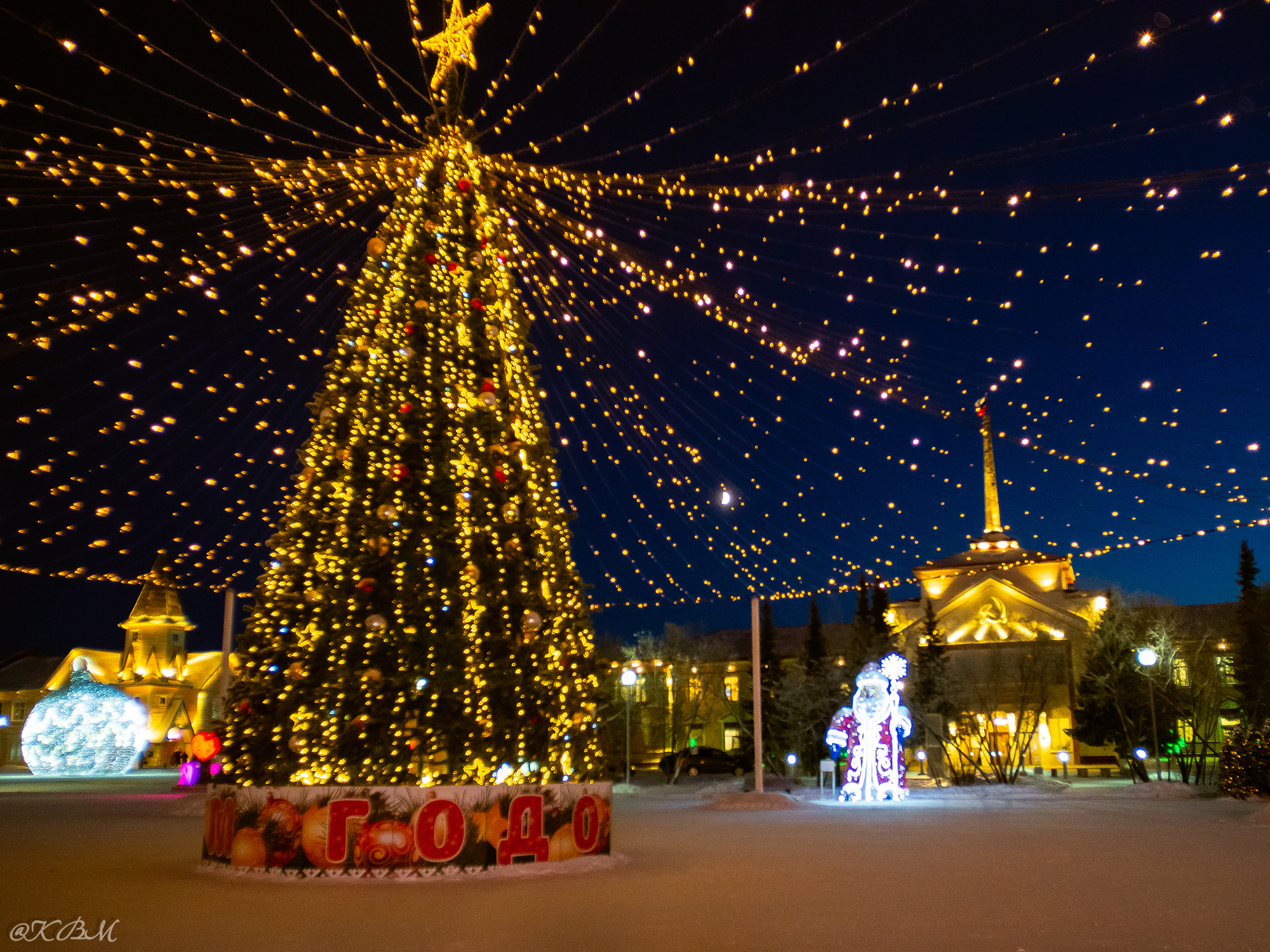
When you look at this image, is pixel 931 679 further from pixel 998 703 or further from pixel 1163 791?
pixel 1163 791

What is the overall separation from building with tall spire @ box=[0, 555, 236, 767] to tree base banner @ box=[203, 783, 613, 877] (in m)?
43.2

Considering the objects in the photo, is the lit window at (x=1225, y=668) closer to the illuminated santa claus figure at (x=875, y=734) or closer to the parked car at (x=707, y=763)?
the parked car at (x=707, y=763)

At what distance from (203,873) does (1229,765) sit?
20.0 m

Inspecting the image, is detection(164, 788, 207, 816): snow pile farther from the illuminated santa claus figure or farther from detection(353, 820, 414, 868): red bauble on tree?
the illuminated santa claus figure

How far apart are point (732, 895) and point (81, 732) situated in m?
33.6

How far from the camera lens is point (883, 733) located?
73.4 ft

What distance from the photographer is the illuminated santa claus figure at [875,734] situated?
70.8ft

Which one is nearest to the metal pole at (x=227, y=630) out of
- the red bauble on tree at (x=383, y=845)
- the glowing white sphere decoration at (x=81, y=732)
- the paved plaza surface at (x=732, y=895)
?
the paved plaza surface at (x=732, y=895)

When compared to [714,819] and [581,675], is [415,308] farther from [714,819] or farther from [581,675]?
[714,819]

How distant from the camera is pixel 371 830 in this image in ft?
30.5

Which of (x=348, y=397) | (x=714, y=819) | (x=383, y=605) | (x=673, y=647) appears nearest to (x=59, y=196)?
(x=348, y=397)

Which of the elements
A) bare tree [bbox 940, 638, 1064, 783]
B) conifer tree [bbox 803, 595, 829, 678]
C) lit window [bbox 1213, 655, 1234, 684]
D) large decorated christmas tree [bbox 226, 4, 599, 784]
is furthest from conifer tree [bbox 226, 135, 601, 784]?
conifer tree [bbox 803, 595, 829, 678]

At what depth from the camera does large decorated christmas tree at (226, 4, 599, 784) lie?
9.74m

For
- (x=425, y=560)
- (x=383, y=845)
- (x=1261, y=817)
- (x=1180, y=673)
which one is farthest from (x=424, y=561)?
(x=1180, y=673)
